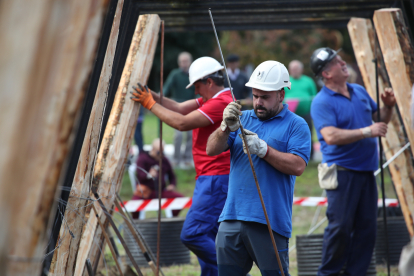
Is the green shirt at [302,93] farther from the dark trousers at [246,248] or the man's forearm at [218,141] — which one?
the dark trousers at [246,248]

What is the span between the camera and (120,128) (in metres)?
4.82

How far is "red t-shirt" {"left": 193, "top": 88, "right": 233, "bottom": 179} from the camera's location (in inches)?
182

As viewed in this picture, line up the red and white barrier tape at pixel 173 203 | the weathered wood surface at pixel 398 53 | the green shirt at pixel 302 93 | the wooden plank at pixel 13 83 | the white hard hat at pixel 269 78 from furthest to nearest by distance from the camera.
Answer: the green shirt at pixel 302 93
the red and white barrier tape at pixel 173 203
the weathered wood surface at pixel 398 53
the white hard hat at pixel 269 78
the wooden plank at pixel 13 83

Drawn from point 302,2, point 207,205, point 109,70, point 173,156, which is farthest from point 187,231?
point 173,156

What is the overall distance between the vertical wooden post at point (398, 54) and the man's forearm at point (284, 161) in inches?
81.6

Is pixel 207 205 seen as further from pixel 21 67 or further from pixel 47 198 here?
pixel 21 67

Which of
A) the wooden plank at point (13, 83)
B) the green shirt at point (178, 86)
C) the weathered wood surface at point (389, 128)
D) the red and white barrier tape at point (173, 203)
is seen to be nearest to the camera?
the wooden plank at point (13, 83)

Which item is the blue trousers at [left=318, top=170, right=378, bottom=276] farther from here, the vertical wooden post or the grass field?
the grass field

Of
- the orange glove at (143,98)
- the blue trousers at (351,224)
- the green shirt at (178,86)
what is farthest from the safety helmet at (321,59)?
the green shirt at (178,86)

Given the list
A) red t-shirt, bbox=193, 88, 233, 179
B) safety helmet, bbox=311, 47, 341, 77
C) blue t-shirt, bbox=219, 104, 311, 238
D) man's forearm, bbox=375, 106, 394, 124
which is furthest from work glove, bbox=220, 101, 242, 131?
man's forearm, bbox=375, 106, 394, 124

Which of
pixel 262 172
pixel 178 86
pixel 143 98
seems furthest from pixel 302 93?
pixel 262 172

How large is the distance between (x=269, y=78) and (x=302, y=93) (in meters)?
8.60

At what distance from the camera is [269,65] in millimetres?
3766

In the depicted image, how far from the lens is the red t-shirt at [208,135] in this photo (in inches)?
182
